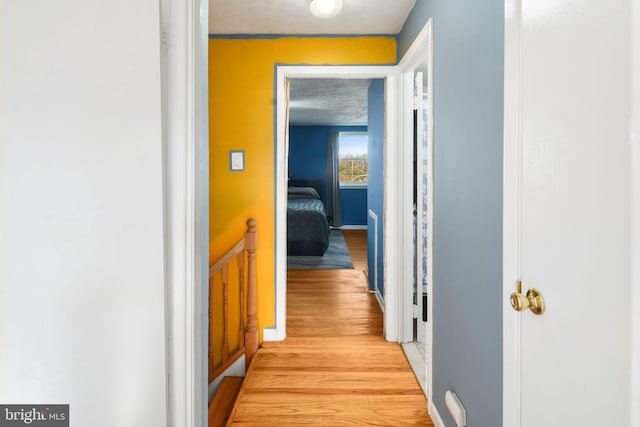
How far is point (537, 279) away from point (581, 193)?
0.28 m

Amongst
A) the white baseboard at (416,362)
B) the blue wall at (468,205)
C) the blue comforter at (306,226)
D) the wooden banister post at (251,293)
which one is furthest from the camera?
the blue comforter at (306,226)

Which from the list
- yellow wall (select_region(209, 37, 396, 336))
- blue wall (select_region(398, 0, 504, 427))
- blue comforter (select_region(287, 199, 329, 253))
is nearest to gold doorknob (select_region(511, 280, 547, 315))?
blue wall (select_region(398, 0, 504, 427))

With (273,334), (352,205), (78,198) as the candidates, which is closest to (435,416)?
(273,334)

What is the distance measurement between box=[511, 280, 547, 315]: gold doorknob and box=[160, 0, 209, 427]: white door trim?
856 mm

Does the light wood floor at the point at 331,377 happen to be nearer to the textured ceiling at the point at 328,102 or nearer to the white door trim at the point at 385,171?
the white door trim at the point at 385,171

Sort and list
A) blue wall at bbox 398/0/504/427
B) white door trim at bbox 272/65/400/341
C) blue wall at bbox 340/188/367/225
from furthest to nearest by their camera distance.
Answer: blue wall at bbox 340/188/367/225 → white door trim at bbox 272/65/400/341 → blue wall at bbox 398/0/504/427

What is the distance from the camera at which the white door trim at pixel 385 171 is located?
9.81 feet

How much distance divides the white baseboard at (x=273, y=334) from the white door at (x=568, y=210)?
2119mm

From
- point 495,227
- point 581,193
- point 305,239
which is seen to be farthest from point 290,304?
point 581,193

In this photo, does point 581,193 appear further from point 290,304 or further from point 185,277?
point 290,304

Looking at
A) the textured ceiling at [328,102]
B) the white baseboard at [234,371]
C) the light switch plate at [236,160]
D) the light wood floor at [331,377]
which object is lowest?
the white baseboard at [234,371]

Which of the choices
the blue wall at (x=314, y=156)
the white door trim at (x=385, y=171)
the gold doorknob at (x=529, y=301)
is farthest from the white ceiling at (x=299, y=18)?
the blue wall at (x=314, y=156)

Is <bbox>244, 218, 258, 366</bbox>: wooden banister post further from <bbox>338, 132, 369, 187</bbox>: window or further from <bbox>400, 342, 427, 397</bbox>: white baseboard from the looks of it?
<bbox>338, 132, 369, 187</bbox>: window

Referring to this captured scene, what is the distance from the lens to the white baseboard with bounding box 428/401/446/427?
1910mm
